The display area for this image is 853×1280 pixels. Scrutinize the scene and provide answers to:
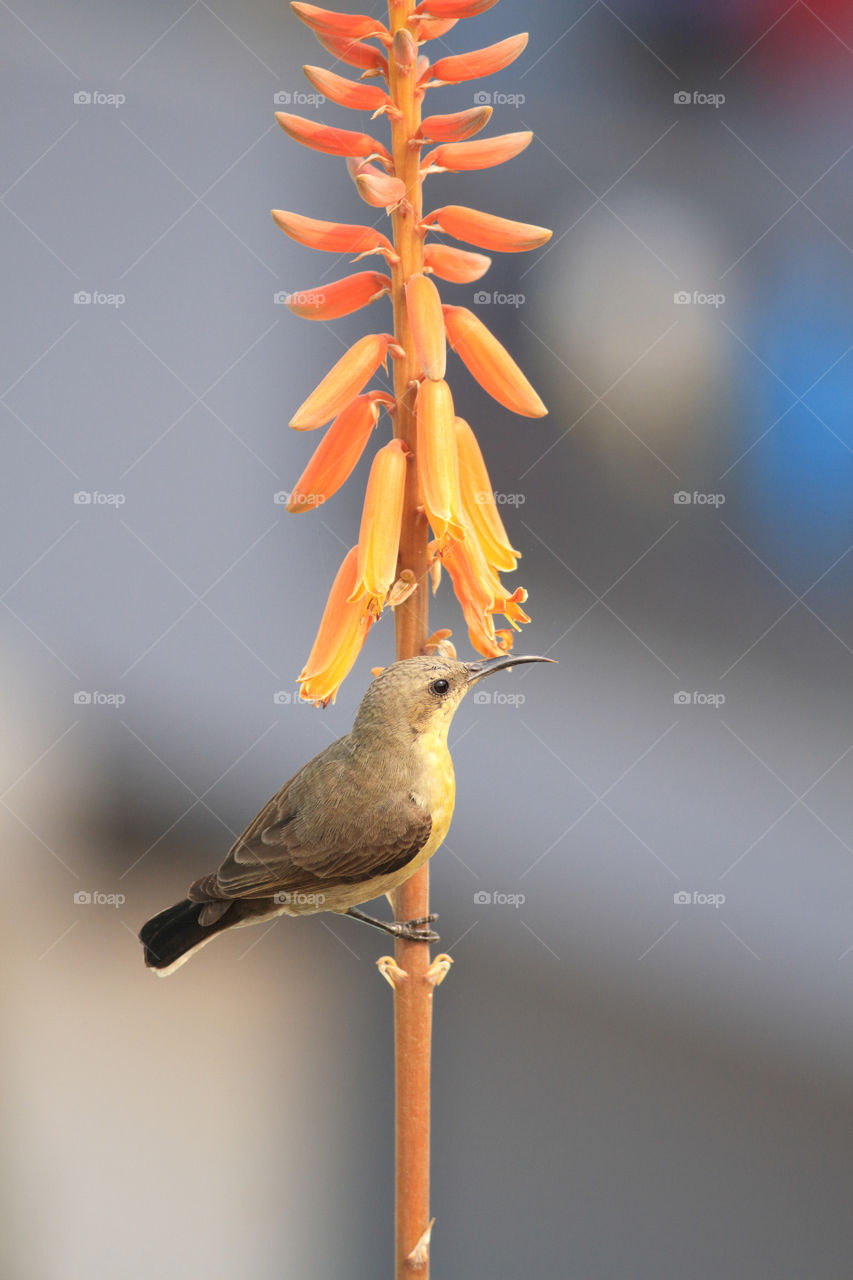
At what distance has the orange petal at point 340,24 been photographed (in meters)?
0.86

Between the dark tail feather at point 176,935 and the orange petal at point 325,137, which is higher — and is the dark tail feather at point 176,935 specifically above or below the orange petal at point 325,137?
below

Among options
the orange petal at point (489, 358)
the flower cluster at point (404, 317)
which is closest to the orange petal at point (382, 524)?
the flower cluster at point (404, 317)

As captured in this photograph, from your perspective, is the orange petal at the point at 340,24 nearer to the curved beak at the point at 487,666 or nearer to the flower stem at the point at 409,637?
the flower stem at the point at 409,637

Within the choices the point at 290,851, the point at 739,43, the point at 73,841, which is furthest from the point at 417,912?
the point at 739,43

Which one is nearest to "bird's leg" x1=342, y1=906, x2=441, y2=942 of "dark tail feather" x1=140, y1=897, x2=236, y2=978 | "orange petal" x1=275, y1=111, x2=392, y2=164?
"dark tail feather" x1=140, y1=897, x2=236, y2=978

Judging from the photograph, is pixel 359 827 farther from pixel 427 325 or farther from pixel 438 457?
pixel 427 325

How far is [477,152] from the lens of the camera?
876mm

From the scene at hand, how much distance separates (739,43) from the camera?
1572mm

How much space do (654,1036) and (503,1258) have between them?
1.34ft

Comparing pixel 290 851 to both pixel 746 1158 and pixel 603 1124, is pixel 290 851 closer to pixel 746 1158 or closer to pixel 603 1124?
pixel 603 1124

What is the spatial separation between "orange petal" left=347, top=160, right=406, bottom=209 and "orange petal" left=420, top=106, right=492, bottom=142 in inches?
1.9

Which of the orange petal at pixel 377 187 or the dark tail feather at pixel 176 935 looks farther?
the dark tail feather at pixel 176 935

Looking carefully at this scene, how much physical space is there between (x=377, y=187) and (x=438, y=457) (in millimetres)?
211

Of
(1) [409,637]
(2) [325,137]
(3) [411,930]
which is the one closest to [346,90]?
(2) [325,137]
